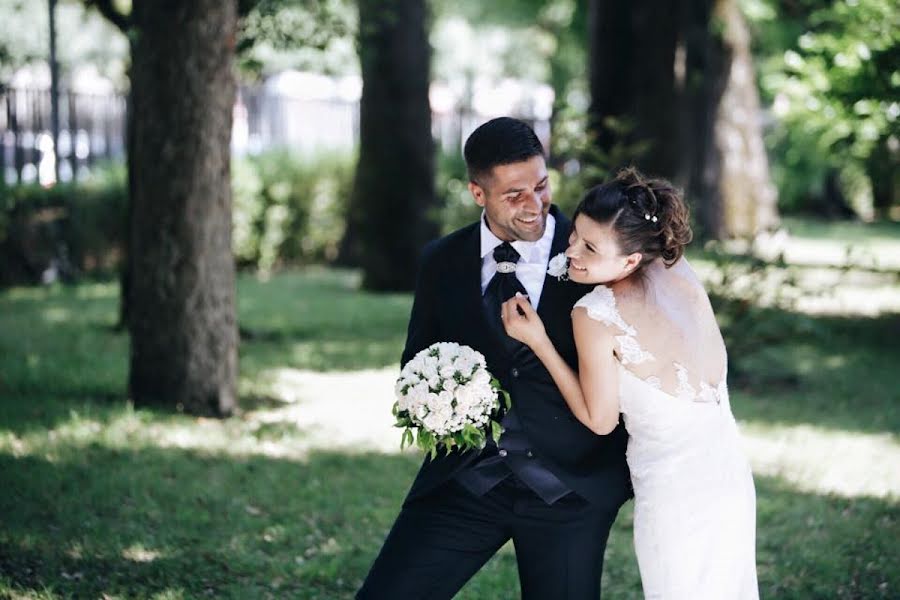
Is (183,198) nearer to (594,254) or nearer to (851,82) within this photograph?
(594,254)

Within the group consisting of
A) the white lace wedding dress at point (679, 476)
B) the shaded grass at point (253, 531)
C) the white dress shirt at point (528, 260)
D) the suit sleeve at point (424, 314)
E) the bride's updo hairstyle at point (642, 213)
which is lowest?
the shaded grass at point (253, 531)

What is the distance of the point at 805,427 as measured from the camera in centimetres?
924

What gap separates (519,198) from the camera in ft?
12.8

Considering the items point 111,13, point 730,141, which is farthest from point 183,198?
point 730,141

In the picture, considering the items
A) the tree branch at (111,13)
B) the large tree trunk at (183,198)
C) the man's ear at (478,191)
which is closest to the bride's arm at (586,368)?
the man's ear at (478,191)

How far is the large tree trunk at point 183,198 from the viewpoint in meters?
8.44

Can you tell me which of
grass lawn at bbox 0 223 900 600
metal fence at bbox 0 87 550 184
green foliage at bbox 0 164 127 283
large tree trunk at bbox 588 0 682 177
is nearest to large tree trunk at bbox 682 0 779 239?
metal fence at bbox 0 87 550 184

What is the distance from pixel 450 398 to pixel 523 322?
1.06 feet

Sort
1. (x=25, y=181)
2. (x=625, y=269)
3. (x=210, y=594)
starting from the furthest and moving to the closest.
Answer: (x=25, y=181) → (x=210, y=594) → (x=625, y=269)

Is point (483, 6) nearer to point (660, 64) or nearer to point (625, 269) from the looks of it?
point (660, 64)

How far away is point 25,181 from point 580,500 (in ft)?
48.0

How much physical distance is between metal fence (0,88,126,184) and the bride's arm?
49.4ft

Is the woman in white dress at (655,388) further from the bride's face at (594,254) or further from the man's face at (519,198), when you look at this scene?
the man's face at (519,198)

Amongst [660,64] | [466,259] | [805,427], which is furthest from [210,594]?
[660,64]
